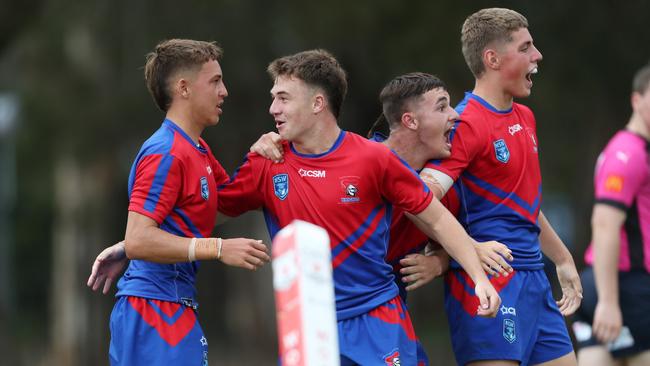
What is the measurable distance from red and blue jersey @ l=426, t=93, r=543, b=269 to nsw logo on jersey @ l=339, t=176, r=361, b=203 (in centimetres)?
59

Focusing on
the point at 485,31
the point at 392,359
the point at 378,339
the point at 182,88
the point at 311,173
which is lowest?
the point at 392,359

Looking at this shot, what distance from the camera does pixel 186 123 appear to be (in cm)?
666

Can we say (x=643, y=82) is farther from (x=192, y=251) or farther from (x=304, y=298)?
(x=304, y=298)

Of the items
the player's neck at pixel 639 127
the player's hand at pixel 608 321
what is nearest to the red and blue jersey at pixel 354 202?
the player's hand at pixel 608 321

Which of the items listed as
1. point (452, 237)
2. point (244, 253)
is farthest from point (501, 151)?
point (244, 253)

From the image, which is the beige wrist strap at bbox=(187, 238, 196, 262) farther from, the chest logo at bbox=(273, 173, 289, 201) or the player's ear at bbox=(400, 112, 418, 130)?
the player's ear at bbox=(400, 112, 418, 130)

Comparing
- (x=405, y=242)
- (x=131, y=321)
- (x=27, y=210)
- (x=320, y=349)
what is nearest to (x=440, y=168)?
(x=405, y=242)

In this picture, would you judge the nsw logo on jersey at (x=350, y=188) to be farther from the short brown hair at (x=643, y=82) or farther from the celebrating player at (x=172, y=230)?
the short brown hair at (x=643, y=82)

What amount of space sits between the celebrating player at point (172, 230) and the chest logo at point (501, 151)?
150cm

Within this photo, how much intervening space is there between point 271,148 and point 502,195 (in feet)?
4.41

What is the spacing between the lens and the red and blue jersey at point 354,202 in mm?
6414

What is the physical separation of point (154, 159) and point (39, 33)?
16.2 m

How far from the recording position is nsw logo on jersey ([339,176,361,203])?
21.1 ft

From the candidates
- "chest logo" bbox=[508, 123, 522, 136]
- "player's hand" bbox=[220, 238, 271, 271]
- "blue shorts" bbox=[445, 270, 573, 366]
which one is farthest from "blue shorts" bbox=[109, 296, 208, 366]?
"chest logo" bbox=[508, 123, 522, 136]
